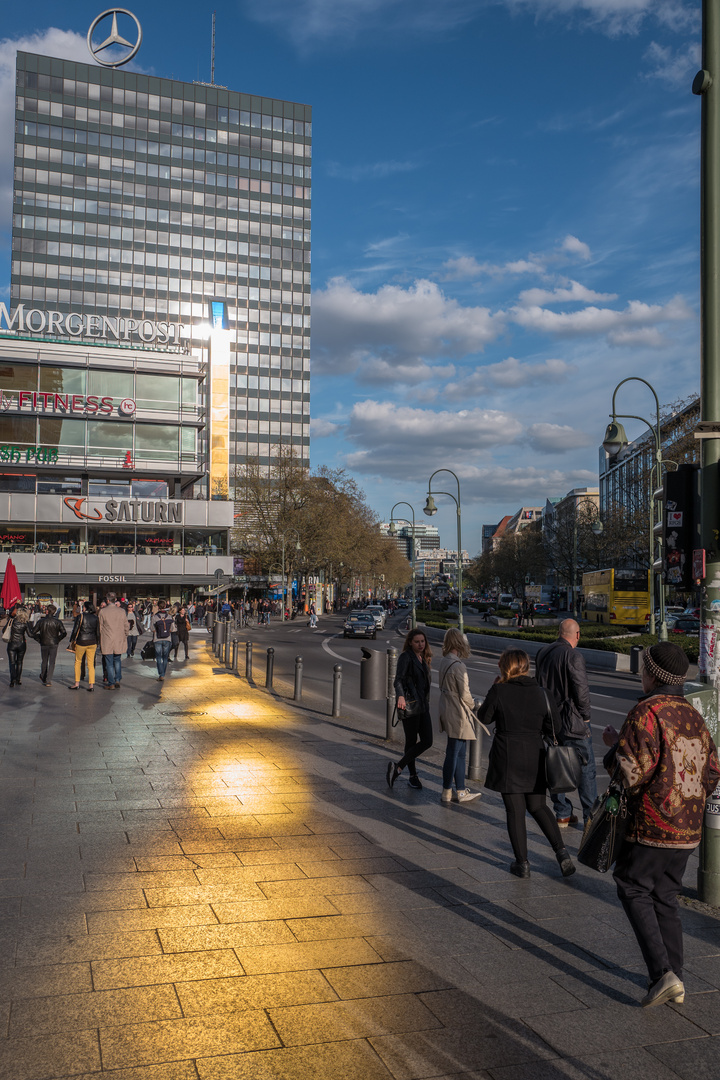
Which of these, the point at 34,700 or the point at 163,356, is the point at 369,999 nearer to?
the point at 34,700

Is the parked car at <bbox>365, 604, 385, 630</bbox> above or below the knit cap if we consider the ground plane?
below

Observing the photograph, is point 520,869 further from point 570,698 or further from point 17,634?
point 17,634

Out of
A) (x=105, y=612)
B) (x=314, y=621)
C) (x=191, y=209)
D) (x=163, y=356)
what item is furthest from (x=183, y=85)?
(x=105, y=612)

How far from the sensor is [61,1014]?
379cm

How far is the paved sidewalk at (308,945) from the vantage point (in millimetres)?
3518

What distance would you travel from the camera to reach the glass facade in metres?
95.2

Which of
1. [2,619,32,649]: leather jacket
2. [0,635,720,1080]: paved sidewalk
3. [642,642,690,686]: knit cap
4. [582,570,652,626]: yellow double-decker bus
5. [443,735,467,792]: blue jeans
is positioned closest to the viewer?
[0,635,720,1080]: paved sidewalk

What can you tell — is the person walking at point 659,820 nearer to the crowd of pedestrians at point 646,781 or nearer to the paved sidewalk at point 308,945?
the crowd of pedestrians at point 646,781

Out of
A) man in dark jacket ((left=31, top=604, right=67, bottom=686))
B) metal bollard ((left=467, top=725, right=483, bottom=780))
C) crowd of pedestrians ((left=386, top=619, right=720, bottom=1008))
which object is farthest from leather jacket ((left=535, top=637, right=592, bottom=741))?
man in dark jacket ((left=31, top=604, right=67, bottom=686))

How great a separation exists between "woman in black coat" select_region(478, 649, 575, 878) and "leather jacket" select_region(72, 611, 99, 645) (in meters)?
12.1

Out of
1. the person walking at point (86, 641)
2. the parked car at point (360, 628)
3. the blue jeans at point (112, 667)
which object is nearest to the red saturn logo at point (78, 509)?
the parked car at point (360, 628)

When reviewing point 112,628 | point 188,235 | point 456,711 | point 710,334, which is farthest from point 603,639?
point 188,235

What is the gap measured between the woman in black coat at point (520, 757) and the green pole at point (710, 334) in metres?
1.08

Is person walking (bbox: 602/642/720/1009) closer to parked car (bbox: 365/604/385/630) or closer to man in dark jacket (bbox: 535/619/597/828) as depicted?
man in dark jacket (bbox: 535/619/597/828)
